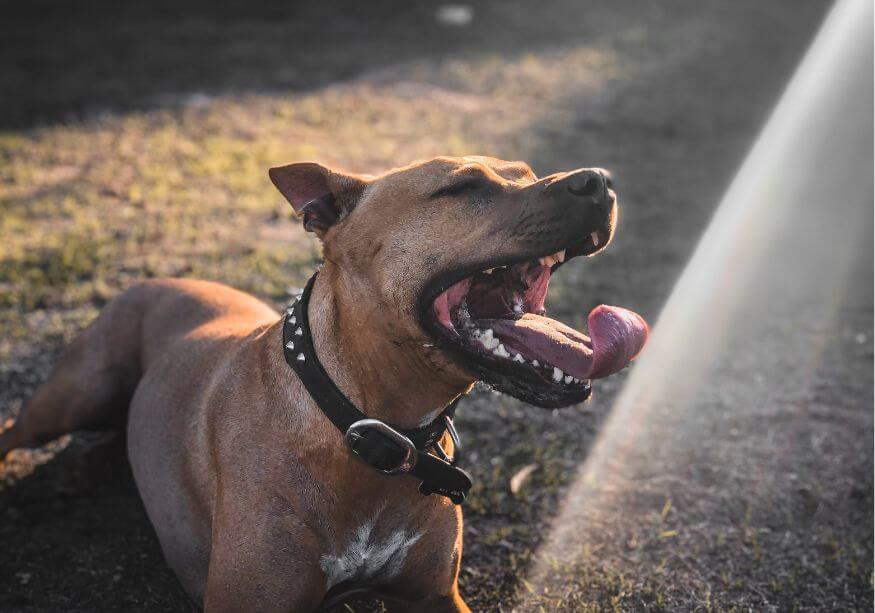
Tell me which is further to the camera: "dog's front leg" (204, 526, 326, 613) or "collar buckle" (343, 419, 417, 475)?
"dog's front leg" (204, 526, 326, 613)

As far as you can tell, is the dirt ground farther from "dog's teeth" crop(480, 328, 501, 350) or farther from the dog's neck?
"dog's teeth" crop(480, 328, 501, 350)

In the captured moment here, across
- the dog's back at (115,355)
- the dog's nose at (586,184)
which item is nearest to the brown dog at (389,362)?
the dog's nose at (586,184)

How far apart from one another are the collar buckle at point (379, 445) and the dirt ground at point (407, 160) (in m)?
1.00

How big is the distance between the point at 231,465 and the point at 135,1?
12391mm

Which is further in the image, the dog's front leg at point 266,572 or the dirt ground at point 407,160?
the dirt ground at point 407,160

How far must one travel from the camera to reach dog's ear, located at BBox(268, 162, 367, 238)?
274 cm

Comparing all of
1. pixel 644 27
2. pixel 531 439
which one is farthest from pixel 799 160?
pixel 531 439

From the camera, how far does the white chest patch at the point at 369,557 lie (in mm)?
2688

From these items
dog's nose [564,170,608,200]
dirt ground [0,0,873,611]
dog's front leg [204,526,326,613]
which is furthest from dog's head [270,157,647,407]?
dirt ground [0,0,873,611]

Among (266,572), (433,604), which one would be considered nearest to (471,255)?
(266,572)

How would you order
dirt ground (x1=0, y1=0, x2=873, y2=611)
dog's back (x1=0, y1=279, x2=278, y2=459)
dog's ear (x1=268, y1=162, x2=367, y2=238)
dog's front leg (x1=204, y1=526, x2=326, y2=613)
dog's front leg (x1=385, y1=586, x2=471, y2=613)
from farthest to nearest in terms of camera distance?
dog's back (x1=0, y1=279, x2=278, y2=459), dirt ground (x1=0, y1=0, x2=873, y2=611), dog's front leg (x1=385, y1=586, x2=471, y2=613), dog's ear (x1=268, y1=162, x2=367, y2=238), dog's front leg (x1=204, y1=526, x2=326, y2=613)

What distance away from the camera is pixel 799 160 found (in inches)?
395

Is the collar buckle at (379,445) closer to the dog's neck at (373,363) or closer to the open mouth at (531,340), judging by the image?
the dog's neck at (373,363)

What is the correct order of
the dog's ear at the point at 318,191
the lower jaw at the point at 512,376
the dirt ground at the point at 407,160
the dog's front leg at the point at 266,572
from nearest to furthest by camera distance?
the lower jaw at the point at 512,376
the dog's front leg at the point at 266,572
the dog's ear at the point at 318,191
the dirt ground at the point at 407,160
